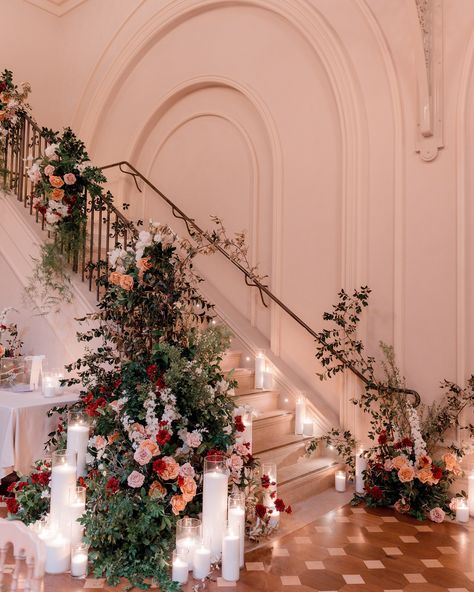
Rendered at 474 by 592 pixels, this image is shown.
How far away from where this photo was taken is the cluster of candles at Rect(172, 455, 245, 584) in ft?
10.1

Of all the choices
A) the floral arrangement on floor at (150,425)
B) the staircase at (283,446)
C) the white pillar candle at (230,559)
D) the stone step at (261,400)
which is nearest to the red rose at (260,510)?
the floral arrangement on floor at (150,425)

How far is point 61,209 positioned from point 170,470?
8.90 ft

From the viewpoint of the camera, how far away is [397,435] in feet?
15.1

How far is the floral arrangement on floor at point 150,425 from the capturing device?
3.15 meters

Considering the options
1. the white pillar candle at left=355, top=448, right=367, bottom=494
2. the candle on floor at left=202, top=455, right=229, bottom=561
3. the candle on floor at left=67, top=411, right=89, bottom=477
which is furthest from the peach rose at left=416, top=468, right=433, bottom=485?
the candle on floor at left=67, top=411, right=89, bottom=477

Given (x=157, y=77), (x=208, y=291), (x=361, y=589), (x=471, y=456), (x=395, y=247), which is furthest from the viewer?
(x=157, y=77)

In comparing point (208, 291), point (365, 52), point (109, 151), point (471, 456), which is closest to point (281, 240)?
point (208, 291)

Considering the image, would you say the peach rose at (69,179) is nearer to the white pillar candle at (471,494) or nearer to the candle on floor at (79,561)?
the candle on floor at (79,561)

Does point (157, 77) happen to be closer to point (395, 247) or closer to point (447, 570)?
point (395, 247)

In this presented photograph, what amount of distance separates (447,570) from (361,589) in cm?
67

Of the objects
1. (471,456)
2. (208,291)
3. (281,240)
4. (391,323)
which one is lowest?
(471,456)

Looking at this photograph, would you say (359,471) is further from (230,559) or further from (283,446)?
(230,559)

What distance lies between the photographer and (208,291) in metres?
6.61

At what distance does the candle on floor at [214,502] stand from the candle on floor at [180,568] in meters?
0.25
